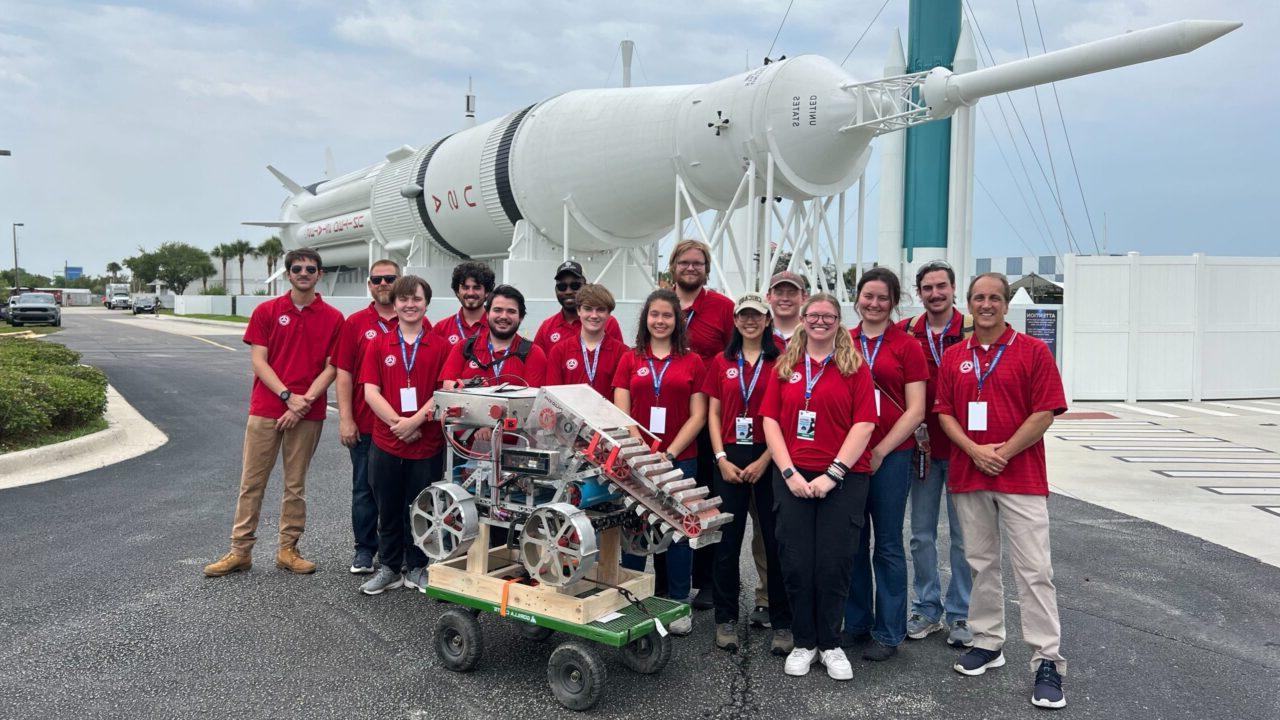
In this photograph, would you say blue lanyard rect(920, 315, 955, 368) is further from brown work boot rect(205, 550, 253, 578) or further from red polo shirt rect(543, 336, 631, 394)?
brown work boot rect(205, 550, 253, 578)

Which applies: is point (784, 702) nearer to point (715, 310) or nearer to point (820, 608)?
point (820, 608)

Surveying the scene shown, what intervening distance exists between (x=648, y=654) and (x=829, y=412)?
1408 millimetres

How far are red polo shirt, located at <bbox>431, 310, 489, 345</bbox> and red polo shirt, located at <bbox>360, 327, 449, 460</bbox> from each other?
0.21 meters

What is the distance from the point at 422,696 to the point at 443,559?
0.63 meters

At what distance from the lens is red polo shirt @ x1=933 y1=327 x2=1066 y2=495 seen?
3.89 m

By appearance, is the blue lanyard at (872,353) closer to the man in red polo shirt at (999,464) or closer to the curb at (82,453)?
the man in red polo shirt at (999,464)

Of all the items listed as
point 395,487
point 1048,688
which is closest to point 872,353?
point 1048,688

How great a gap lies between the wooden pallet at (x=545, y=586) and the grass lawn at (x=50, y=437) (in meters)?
6.29

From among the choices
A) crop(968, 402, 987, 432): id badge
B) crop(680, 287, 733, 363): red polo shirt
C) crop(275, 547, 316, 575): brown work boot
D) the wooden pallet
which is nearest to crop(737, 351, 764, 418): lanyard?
crop(680, 287, 733, 363): red polo shirt

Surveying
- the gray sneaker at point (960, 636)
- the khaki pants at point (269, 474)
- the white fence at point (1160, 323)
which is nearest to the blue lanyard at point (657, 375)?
the gray sneaker at point (960, 636)

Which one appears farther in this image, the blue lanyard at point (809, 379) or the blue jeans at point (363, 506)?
the blue jeans at point (363, 506)

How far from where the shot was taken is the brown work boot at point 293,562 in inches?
207

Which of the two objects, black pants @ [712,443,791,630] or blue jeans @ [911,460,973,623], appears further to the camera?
blue jeans @ [911,460,973,623]

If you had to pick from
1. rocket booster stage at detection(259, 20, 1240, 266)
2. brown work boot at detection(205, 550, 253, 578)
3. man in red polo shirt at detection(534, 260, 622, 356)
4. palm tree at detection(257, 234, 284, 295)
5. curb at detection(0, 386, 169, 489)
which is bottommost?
brown work boot at detection(205, 550, 253, 578)
